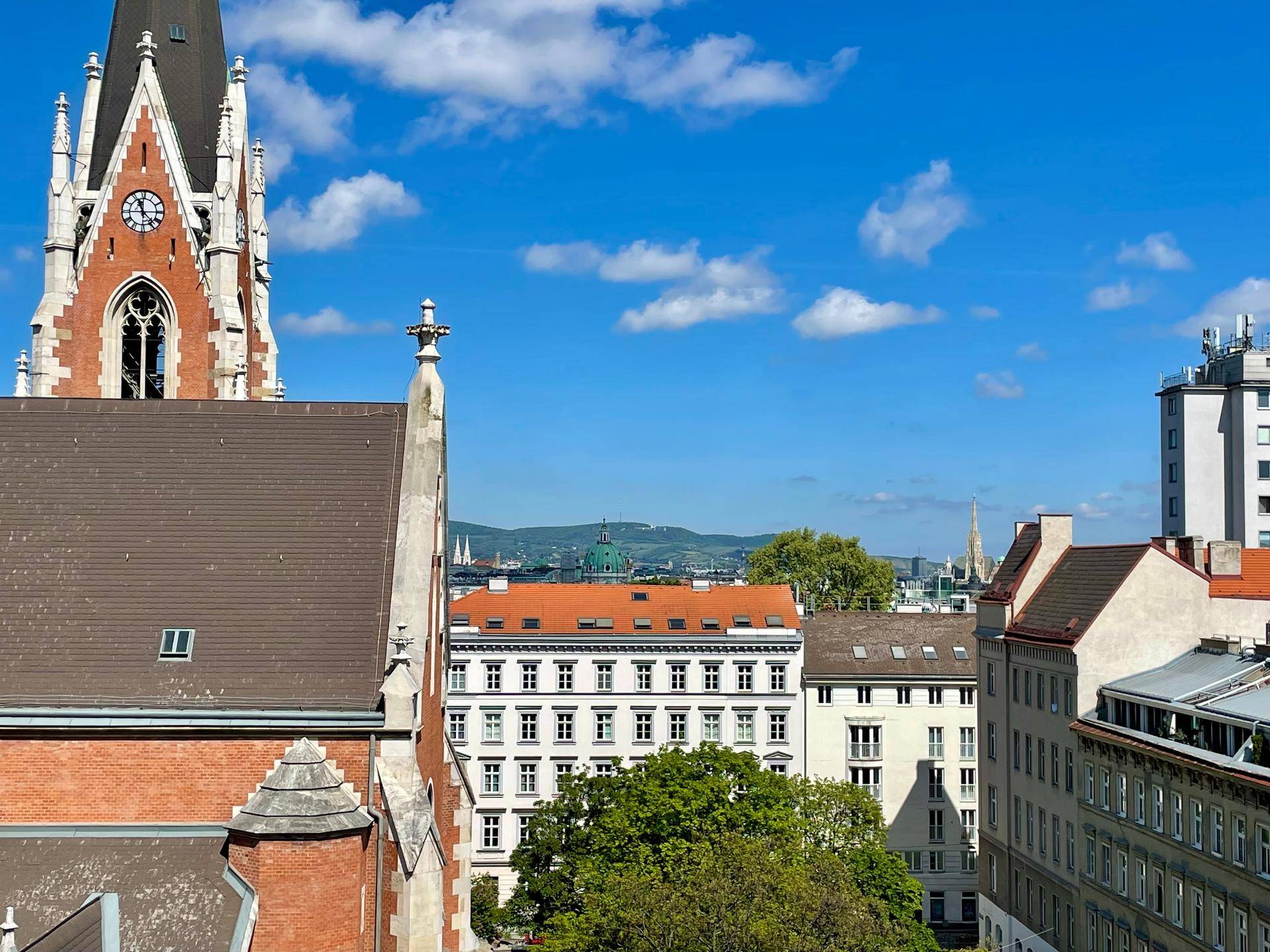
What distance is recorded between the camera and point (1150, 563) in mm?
48375

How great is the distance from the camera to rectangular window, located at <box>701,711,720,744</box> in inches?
2908

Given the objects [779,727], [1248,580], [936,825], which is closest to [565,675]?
[779,727]

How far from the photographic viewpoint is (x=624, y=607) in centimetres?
7688

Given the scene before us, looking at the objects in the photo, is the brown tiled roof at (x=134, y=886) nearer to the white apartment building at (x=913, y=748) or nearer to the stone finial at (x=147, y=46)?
the stone finial at (x=147, y=46)

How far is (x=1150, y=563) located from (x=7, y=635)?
40388mm

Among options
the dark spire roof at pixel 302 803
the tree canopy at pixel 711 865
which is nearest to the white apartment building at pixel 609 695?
the tree canopy at pixel 711 865

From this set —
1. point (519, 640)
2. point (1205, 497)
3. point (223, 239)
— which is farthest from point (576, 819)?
point (1205, 497)

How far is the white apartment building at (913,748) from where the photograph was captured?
242 feet

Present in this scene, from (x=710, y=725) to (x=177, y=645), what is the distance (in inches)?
2218

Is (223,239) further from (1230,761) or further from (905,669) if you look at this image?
(905,669)

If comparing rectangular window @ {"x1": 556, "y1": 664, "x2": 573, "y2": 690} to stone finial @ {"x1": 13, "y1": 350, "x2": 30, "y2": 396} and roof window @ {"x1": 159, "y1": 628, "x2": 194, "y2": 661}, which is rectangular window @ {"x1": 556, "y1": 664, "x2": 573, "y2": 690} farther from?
roof window @ {"x1": 159, "y1": 628, "x2": 194, "y2": 661}

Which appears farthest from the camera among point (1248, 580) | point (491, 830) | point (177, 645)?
point (491, 830)

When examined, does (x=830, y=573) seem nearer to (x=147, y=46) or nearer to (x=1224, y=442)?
(x=1224, y=442)

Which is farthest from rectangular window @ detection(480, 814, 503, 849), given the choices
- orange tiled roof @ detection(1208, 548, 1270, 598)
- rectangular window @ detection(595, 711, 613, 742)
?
orange tiled roof @ detection(1208, 548, 1270, 598)
